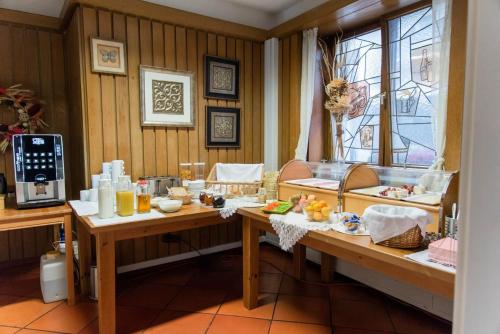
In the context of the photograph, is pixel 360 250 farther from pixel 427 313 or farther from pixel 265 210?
pixel 427 313

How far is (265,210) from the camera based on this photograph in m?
2.06

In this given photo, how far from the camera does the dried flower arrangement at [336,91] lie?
2686 mm

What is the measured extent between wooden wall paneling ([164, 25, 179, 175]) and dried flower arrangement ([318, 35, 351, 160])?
4.44 feet

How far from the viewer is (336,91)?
2.70 m

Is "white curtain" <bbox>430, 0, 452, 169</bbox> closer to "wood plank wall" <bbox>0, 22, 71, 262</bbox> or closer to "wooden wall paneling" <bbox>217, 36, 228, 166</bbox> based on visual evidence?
"wooden wall paneling" <bbox>217, 36, 228, 166</bbox>

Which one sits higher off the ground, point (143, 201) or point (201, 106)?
point (201, 106)

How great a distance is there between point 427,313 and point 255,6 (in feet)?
9.57

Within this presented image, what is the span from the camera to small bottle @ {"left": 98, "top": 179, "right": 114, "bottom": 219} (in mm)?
1896

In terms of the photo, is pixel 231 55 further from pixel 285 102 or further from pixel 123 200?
pixel 123 200

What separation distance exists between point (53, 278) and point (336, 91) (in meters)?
2.62

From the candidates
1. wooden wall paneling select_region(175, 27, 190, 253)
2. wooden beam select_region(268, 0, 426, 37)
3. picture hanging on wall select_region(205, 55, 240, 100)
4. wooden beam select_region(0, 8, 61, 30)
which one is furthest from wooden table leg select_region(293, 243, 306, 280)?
wooden beam select_region(0, 8, 61, 30)

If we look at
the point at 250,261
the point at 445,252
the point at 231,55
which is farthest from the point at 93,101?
the point at 445,252

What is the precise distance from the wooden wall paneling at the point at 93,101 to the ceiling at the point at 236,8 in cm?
47

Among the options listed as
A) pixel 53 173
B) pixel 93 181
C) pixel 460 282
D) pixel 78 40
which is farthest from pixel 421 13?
pixel 53 173
